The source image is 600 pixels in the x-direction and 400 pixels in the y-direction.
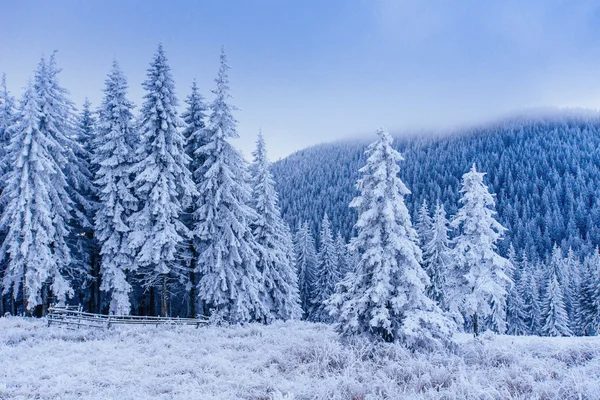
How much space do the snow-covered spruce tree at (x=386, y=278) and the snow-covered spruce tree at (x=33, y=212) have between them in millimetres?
18667

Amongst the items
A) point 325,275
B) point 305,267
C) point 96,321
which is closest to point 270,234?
point 96,321

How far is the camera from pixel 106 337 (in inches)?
634

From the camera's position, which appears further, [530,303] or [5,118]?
[530,303]

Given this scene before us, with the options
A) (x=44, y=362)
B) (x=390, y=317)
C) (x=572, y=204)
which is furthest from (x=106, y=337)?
(x=572, y=204)

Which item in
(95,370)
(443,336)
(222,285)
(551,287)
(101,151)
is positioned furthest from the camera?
(551,287)

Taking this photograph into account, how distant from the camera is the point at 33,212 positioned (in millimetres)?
22656

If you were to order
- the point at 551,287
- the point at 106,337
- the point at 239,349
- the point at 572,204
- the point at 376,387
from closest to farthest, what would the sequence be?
the point at 376,387, the point at 239,349, the point at 106,337, the point at 551,287, the point at 572,204

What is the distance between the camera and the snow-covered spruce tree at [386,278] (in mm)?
12344

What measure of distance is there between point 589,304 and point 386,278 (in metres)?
57.6

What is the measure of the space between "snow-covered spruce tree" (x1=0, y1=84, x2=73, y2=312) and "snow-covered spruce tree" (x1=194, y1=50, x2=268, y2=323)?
8857 mm

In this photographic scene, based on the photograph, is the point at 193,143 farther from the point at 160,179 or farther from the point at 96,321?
the point at 96,321

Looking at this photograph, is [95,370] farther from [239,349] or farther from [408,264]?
[408,264]

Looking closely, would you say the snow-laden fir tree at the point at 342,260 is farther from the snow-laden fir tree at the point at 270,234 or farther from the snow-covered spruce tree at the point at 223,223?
the snow-covered spruce tree at the point at 223,223

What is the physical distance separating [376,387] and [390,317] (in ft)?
16.1
